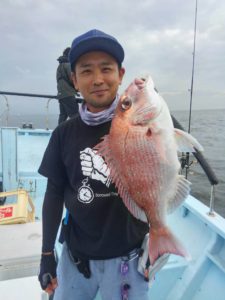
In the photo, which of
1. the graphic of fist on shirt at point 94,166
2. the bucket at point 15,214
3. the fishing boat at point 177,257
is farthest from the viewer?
the bucket at point 15,214

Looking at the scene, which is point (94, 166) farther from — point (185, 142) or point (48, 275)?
point (48, 275)

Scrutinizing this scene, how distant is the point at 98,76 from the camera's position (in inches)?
64.5

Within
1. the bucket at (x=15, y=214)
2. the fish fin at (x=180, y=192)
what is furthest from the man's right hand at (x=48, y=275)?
the bucket at (x=15, y=214)

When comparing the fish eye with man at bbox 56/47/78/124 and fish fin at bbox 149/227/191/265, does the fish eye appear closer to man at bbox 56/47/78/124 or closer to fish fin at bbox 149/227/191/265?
fish fin at bbox 149/227/191/265

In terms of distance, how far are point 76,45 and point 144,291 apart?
4.86ft

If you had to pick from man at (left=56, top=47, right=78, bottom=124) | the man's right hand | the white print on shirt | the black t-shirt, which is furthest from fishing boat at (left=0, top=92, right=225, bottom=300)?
man at (left=56, top=47, right=78, bottom=124)

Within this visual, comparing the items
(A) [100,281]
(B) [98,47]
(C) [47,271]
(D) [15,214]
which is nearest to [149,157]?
(B) [98,47]

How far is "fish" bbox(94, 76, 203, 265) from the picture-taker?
1403 mm

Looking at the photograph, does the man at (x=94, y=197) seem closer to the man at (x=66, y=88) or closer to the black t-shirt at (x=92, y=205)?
the black t-shirt at (x=92, y=205)

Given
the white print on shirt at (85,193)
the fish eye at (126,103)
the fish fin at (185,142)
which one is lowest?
the white print on shirt at (85,193)

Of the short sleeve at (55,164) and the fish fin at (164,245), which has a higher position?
the short sleeve at (55,164)

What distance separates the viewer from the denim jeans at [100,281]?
68.4 inches

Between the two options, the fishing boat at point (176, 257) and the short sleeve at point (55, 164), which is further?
the fishing boat at point (176, 257)

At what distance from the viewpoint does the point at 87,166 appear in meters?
1.76
